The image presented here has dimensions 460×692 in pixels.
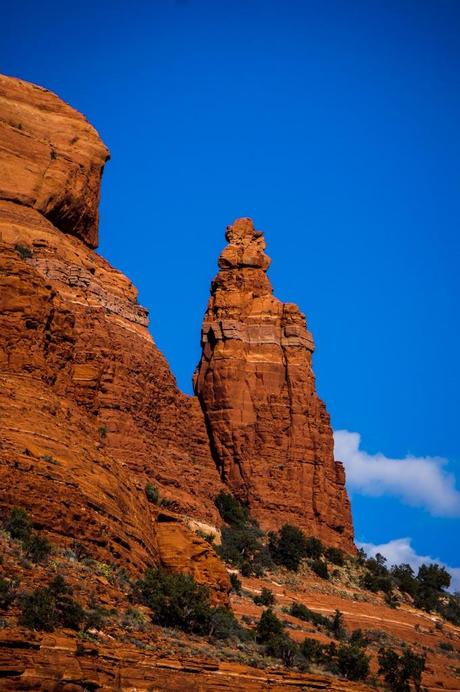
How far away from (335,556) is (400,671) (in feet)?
104

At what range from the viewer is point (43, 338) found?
43.9 metres

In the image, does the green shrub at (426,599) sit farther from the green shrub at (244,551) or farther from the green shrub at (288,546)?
the green shrub at (244,551)

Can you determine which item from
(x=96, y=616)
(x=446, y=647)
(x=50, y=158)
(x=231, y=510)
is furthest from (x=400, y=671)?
(x=50, y=158)

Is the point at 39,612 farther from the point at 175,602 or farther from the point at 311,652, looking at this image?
the point at 311,652

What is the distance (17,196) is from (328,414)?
→ 110ft

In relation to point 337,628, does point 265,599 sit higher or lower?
higher

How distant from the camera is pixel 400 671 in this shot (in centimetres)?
4944

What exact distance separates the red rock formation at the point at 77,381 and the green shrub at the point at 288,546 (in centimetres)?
524

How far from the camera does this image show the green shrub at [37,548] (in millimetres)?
30906

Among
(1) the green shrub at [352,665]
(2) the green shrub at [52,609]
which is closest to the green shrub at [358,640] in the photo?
(1) the green shrub at [352,665]

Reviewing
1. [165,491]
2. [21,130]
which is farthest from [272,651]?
[21,130]

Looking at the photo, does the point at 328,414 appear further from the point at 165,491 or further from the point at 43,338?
the point at 43,338

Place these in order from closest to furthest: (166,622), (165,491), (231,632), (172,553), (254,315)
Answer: (166,622) → (231,632) → (172,553) → (165,491) → (254,315)

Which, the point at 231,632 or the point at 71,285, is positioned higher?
the point at 71,285
